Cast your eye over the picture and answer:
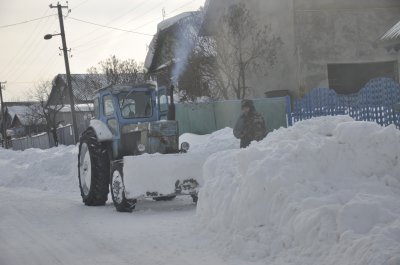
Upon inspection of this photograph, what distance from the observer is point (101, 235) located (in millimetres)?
7227

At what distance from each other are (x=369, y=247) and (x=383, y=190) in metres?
1.34

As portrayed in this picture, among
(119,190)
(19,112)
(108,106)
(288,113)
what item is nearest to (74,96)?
(19,112)

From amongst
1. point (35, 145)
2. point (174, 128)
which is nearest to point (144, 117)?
point (174, 128)

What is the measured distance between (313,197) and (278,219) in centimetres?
46

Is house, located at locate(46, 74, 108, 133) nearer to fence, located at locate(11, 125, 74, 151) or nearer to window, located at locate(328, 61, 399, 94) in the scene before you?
fence, located at locate(11, 125, 74, 151)

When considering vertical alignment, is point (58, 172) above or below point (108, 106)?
below

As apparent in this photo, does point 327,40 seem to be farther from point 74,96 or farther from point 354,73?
point 74,96

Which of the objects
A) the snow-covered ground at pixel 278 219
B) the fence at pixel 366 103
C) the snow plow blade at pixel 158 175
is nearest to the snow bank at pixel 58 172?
the fence at pixel 366 103

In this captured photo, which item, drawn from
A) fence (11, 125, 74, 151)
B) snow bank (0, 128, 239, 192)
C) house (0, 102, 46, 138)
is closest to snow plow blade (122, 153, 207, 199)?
snow bank (0, 128, 239, 192)

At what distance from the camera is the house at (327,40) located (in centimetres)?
1939

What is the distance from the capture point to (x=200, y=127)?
21391 millimetres

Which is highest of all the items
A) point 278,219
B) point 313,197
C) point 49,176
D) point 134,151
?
point 134,151

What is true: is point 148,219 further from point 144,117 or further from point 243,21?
point 243,21

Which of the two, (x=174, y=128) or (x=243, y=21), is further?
(x=243, y=21)
